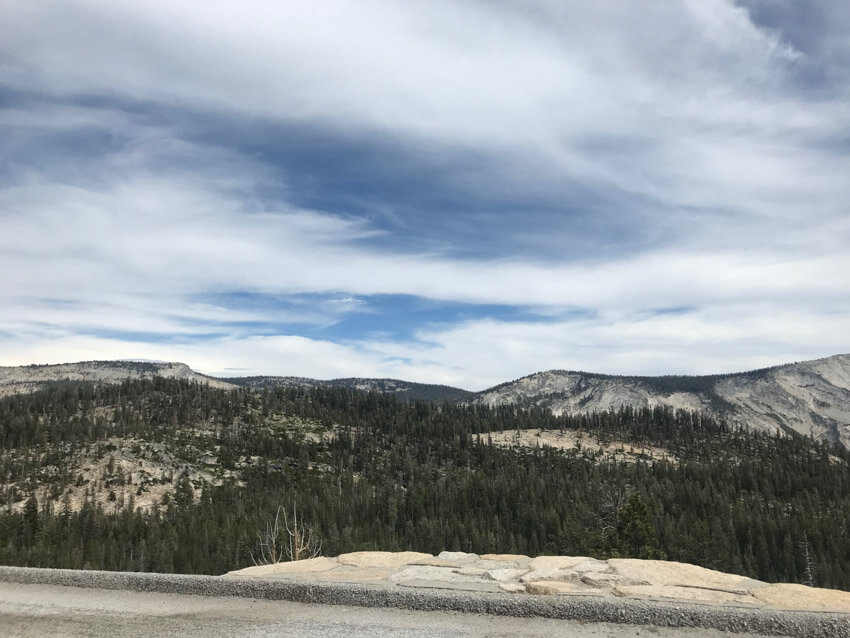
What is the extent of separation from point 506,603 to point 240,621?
5310 mm

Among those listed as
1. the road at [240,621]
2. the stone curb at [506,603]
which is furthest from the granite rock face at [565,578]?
the road at [240,621]

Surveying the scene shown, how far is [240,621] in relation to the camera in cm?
1058

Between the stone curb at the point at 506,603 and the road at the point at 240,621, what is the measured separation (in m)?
0.18

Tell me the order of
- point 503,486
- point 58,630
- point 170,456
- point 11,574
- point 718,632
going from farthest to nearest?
point 170,456 < point 503,486 < point 11,574 < point 58,630 < point 718,632

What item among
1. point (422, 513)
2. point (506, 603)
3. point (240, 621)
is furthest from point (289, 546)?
point (422, 513)

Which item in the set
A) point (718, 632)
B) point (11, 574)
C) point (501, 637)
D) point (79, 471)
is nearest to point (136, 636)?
point (501, 637)

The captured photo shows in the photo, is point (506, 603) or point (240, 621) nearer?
point (506, 603)

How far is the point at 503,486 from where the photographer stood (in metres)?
162

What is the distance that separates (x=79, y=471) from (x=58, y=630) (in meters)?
189

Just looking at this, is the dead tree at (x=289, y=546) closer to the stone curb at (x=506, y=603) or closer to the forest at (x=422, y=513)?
the stone curb at (x=506, y=603)

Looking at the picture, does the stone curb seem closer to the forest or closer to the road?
the road

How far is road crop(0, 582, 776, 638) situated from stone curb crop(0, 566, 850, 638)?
18cm

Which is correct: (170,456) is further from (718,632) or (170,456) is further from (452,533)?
(718,632)

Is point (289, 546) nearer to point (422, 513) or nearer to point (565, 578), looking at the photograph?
point (565, 578)
